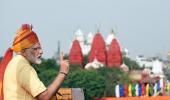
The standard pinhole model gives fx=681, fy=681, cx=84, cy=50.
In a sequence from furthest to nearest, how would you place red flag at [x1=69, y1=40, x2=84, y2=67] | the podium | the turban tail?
red flag at [x1=69, y1=40, x2=84, y2=67], the podium, the turban tail

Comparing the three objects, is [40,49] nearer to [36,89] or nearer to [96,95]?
[36,89]

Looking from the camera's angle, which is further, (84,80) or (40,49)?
(84,80)

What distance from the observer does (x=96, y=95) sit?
5850 cm

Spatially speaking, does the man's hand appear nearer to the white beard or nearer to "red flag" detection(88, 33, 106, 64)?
the white beard

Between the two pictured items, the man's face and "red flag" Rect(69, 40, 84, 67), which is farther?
"red flag" Rect(69, 40, 84, 67)

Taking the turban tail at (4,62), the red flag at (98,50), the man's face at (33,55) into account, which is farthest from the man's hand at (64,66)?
the red flag at (98,50)

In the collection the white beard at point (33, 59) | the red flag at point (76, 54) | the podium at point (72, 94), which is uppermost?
the white beard at point (33, 59)

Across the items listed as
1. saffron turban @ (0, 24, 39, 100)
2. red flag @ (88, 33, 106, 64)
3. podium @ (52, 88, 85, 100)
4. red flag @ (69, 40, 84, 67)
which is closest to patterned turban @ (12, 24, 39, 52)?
saffron turban @ (0, 24, 39, 100)

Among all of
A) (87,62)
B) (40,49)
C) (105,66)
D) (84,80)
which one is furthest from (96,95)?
(40,49)

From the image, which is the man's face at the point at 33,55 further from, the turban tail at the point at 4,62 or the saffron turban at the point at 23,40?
the turban tail at the point at 4,62

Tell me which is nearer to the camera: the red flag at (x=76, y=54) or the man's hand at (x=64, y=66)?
the man's hand at (x=64, y=66)

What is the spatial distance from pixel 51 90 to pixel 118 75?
7178 centimetres

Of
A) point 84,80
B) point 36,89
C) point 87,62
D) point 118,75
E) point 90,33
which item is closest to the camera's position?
point 36,89

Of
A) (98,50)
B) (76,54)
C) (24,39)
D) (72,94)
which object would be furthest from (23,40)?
(98,50)
